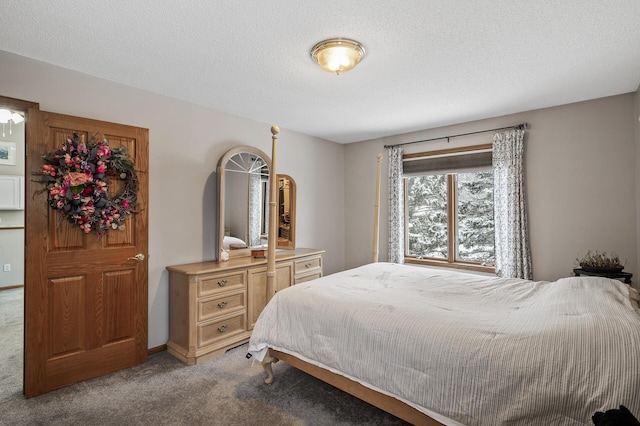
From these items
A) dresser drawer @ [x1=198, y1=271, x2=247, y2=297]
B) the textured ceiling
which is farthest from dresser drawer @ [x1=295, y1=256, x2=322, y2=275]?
the textured ceiling

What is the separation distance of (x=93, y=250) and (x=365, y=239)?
12.0ft

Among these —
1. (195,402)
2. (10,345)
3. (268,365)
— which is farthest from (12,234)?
(268,365)

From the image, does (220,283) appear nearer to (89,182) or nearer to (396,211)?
(89,182)

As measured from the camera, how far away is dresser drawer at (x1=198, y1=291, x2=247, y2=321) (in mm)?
2887

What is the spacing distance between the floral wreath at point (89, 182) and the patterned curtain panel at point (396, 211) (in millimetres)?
3333

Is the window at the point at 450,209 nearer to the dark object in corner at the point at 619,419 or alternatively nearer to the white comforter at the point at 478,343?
the white comforter at the point at 478,343

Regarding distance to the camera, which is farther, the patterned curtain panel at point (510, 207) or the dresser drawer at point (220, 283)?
the patterned curtain panel at point (510, 207)

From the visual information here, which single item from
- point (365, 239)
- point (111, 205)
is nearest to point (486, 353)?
point (111, 205)

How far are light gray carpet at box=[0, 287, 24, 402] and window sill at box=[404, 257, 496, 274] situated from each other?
4.32 m

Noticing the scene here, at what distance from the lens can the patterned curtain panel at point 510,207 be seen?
358cm

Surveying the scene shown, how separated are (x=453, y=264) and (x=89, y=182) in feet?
13.6

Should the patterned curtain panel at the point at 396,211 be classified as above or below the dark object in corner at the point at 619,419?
above

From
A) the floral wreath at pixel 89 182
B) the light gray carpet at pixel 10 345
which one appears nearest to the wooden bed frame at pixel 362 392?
the floral wreath at pixel 89 182

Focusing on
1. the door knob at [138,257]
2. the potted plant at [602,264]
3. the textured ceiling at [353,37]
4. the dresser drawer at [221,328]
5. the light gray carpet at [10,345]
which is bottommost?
the light gray carpet at [10,345]
